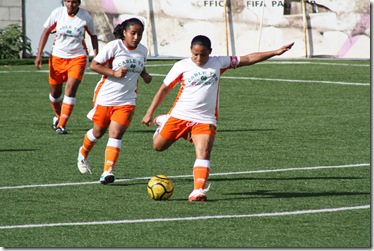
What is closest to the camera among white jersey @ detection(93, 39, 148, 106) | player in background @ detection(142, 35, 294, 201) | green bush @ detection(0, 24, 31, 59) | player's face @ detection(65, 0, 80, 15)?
player in background @ detection(142, 35, 294, 201)

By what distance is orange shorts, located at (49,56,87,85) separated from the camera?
1653 centimetres

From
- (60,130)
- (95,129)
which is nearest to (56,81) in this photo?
(60,130)

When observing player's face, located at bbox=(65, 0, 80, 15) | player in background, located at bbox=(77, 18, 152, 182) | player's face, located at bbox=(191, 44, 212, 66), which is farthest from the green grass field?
player's face, located at bbox=(65, 0, 80, 15)

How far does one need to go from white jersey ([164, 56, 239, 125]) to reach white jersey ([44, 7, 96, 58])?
19.1 ft

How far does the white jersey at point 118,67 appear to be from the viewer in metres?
12.1

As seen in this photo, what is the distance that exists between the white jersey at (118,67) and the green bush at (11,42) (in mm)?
18557

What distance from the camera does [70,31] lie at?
657 inches

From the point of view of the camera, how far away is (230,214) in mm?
9984

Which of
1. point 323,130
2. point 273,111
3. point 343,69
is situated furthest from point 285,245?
point 343,69

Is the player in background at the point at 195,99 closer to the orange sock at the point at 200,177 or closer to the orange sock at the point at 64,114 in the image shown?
the orange sock at the point at 200,177

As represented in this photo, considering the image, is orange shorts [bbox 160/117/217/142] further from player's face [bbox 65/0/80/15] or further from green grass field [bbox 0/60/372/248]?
player's face [bbox 65/0/80/15]

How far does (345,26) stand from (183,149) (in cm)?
1694

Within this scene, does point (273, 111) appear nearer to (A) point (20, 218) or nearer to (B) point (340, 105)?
(B) point (340, 105)

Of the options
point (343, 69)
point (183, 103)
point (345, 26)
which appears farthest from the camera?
point (345, 26)
